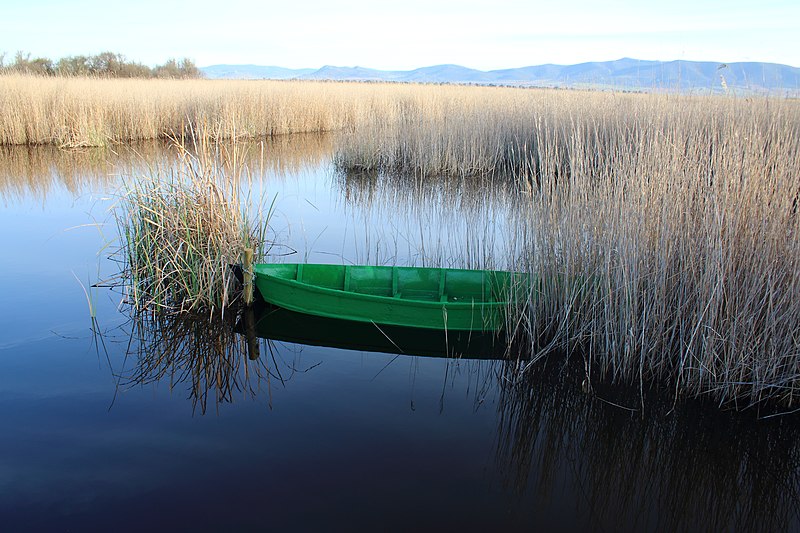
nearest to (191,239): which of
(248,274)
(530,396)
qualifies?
(248,274)

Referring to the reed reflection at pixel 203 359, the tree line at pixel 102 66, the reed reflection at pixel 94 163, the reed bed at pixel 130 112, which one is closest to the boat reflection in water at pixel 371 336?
the reed reflection at pixel 203 359

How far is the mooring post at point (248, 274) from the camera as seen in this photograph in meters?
4.80

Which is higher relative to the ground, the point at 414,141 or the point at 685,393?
the point at 414,141

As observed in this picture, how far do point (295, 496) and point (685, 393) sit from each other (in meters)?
2.27

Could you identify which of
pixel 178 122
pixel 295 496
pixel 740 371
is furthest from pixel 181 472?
pixel 178 122

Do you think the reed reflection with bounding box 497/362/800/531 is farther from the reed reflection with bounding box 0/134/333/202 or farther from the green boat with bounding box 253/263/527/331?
the reed reflection with bounding box 0/134/333/202

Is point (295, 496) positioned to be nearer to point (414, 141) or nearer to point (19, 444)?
point (19, 444)

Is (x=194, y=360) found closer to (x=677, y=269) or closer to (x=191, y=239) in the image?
(x=191, y=239)

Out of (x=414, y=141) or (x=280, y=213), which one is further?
(x=414, y=141)

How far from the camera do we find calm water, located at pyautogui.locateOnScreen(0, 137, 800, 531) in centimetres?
276

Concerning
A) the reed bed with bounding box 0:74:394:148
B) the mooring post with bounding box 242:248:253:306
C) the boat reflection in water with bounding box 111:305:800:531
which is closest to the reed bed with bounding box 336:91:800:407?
the boat reflection in water with bounding box 111:305:800:531

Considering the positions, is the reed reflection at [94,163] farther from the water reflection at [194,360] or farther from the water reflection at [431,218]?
the water reflection at [194,360]

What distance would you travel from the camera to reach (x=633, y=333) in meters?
3.66

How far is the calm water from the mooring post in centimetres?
42
